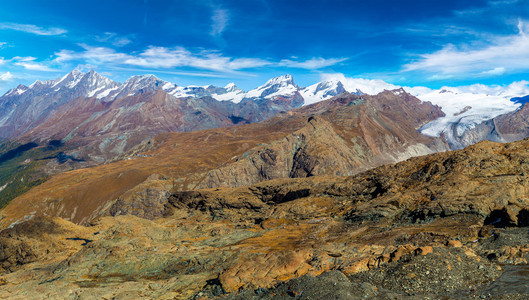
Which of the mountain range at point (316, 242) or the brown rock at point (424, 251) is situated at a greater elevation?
the brown rock at point (424, 251)

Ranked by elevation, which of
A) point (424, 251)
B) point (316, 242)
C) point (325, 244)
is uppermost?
point (424, 251)

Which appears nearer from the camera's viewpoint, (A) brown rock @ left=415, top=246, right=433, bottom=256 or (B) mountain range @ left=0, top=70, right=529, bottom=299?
(B) mountain range @ left=0, top=70, right=529, bottom=299

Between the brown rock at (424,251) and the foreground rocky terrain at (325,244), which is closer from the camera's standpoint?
the foreground rocky terrain at (325,244)

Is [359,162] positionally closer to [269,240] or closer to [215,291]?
[269,240]

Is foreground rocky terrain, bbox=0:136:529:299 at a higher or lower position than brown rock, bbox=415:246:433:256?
lower

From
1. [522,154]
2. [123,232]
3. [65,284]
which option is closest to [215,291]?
[65,284]

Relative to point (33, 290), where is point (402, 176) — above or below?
above

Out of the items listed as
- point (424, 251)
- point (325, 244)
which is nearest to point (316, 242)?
point (325, 244)

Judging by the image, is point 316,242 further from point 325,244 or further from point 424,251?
point 424,251
